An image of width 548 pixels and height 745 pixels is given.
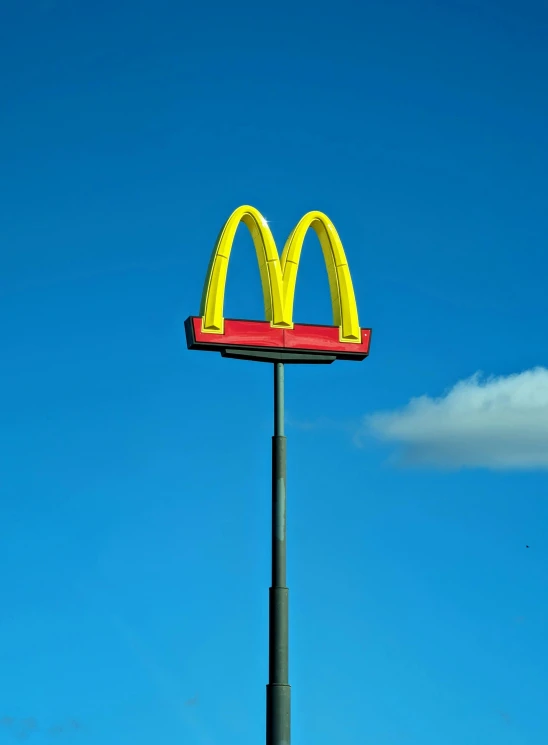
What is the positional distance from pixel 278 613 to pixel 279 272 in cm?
728

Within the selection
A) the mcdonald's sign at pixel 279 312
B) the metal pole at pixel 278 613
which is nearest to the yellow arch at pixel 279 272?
the mcdonald's sign at pixel 279 312

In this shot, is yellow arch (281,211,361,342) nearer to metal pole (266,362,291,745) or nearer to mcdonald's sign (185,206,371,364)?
mcdonald's sign (185,206,371,364)

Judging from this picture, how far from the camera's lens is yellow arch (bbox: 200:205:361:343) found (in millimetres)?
27031

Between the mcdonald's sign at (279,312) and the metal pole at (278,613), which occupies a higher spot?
the mcdonald's sign at (279,312)

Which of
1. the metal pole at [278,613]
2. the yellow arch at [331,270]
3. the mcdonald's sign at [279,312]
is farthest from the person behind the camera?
the yellow arch at [331,270]

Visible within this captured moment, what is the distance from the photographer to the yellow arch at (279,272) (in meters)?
27.0

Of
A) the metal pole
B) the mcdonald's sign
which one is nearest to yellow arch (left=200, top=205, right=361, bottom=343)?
the mcdonald's sign

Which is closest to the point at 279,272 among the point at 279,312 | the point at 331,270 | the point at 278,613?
the point at 279,312

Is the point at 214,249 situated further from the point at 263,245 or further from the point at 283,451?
the point at 283,451

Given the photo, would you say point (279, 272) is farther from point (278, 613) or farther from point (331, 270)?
point (278, 613)

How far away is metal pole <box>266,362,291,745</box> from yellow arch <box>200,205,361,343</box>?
194cm

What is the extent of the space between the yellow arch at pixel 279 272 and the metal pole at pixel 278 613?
6.37ft

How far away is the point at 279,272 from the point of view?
90.6ft

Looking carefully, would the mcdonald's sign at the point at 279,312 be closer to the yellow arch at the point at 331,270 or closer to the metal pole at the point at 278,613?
the yellow arch at the point at 331,270
